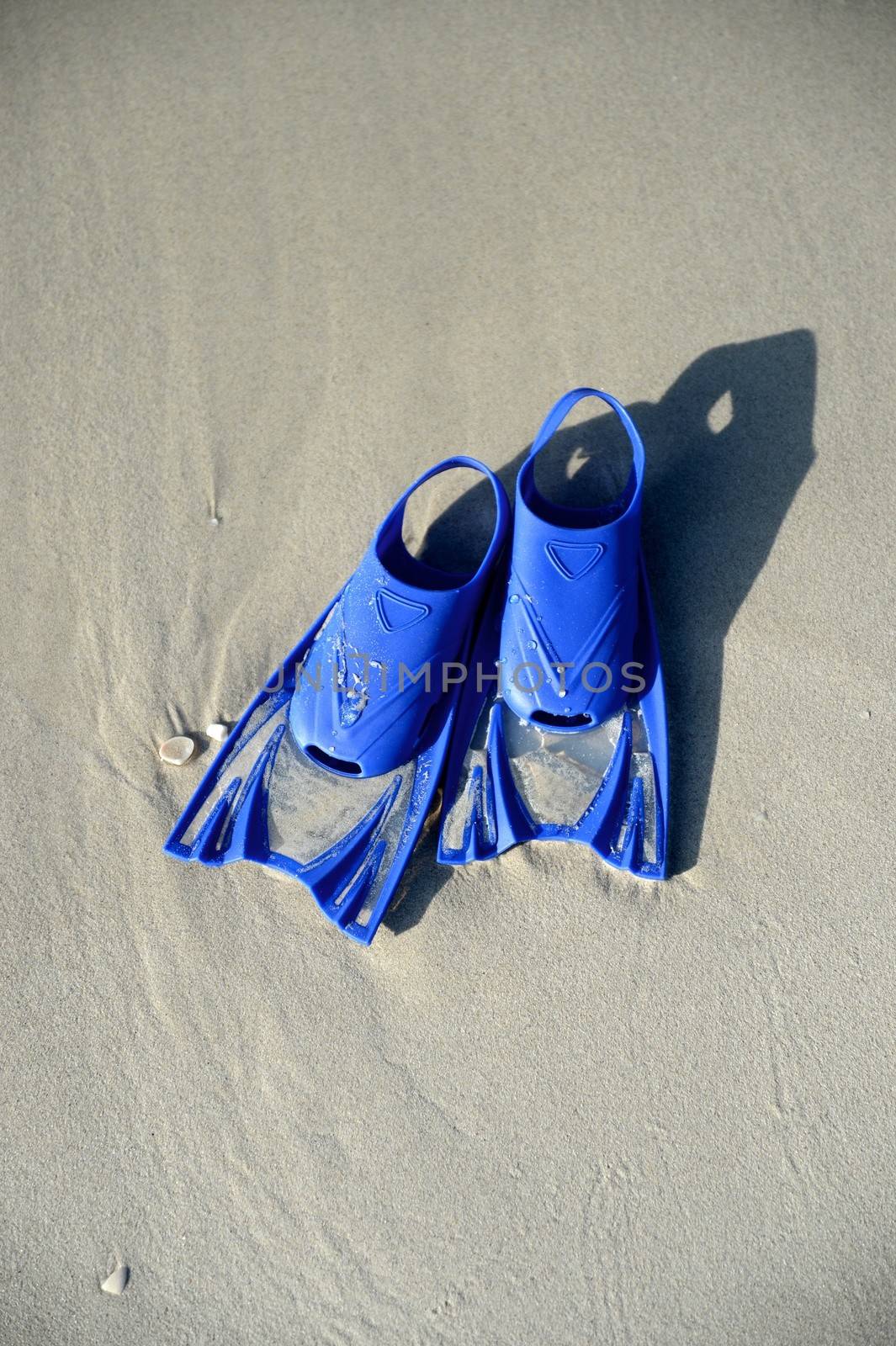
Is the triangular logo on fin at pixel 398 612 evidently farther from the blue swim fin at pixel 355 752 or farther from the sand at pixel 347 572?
the sand at pixel 347 572

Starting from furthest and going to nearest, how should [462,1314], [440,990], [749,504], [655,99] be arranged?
[655,99] → [749,504] → [440,990] → [462,1314]

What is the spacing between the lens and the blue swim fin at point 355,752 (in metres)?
2.87

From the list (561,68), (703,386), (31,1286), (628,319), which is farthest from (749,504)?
(31,1286)

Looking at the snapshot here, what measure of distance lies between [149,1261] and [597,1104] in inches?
52.3

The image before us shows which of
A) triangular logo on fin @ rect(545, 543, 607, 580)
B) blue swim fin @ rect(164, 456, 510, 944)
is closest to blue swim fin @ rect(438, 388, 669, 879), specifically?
triangular logo on fin @ rect(545, 543, 607, 580)

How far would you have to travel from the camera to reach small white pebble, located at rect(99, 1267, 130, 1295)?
2.71 meters

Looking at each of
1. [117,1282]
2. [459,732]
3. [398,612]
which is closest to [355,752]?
[459,732]

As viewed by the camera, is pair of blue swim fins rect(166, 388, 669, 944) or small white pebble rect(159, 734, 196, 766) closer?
pair of blue swim fins rect(166, 388, 669, 944)

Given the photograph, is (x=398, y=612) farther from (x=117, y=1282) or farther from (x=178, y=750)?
(x=117, y=1282)

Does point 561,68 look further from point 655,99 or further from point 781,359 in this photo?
point 781,359

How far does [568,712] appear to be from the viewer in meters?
2.91

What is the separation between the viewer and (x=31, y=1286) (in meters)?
2.75

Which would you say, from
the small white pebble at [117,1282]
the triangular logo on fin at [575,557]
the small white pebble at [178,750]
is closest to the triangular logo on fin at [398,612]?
the triangular logo on fin at [575,557]

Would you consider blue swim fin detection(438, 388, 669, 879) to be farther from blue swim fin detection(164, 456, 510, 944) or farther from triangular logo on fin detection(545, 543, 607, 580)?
blue swim fin detection(164, 456, 510, 944)
